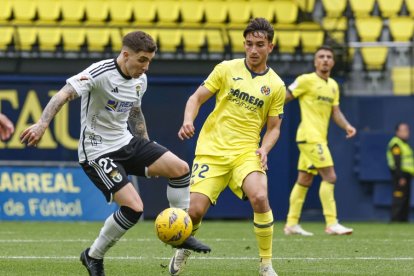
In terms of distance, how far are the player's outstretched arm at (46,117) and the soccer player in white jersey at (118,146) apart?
0.01 metres

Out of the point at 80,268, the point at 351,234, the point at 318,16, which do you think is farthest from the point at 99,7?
the point at 80,268

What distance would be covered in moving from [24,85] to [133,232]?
4301 mm

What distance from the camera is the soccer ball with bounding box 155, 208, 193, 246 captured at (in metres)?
8.12

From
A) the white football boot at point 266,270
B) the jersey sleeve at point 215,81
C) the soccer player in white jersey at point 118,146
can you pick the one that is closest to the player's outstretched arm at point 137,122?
the soccer player in white jersey at point 118,146

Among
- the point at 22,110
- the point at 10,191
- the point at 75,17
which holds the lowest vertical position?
the point at 10,191

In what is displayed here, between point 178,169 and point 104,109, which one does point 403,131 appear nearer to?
point 178,169

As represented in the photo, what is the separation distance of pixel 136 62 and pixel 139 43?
0.59 ft

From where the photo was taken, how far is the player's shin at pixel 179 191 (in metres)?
8.63

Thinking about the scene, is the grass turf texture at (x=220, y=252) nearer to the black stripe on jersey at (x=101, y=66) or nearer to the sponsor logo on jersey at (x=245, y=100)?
the sponsor logo on jersey at (x=245, y=100)

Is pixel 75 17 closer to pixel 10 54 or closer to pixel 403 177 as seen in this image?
pixel 10 54

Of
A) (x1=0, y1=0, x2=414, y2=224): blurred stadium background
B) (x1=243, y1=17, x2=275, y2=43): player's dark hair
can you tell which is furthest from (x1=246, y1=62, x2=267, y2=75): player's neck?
(x1=0, y1=0, x2=414, y2=224): blurred stadium background

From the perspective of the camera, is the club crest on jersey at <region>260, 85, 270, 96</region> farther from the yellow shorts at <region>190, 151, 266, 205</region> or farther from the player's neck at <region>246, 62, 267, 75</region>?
the yellow shorts at <region>190, 151, 266, 205</region>

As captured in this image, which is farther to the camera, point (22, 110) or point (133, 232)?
point (22, 110)

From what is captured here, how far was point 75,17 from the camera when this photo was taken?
19906 millimetres
